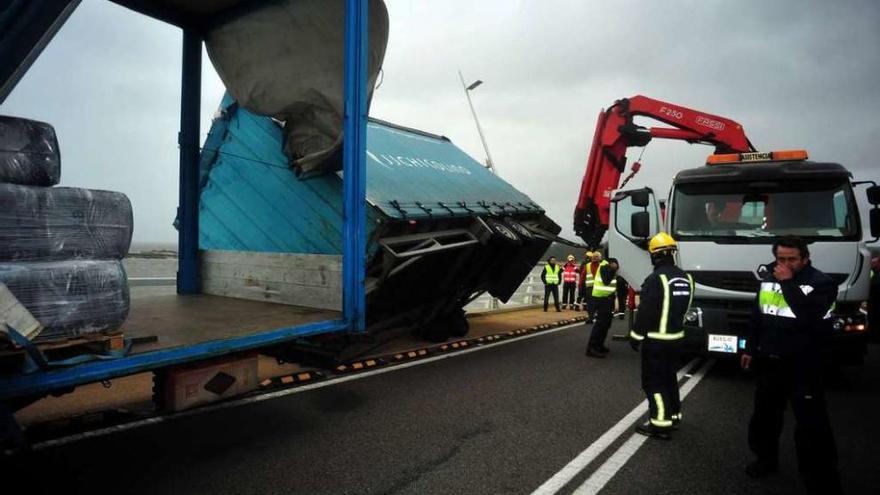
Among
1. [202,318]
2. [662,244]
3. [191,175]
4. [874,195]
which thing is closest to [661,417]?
[662,244]

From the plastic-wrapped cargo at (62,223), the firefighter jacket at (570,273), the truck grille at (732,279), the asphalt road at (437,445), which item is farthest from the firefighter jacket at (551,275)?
the plastic-wrapped cargo at (62,223)

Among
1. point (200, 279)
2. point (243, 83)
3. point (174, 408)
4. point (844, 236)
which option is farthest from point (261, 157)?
point (844, 236)

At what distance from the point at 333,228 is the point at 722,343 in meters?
4.52

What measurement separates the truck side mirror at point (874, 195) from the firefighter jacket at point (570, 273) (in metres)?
8.41

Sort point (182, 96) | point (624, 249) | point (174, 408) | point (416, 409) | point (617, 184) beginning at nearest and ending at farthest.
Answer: point (174, 408)
point (416, 409)
point (182, 96)
point (624, 249)
point (617, 184)

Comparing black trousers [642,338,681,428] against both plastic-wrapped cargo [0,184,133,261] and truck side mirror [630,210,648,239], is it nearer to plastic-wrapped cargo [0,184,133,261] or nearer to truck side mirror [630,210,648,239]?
truck side mirror [630,210,648,239]

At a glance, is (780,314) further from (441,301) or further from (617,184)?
(617,184)

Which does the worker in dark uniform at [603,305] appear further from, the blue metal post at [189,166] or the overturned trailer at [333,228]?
the blue metal post at [189,166]

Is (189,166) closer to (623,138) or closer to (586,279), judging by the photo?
(623,138)

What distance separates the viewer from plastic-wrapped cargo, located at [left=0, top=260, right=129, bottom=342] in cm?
240

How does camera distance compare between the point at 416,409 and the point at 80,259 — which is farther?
the point at 416,409

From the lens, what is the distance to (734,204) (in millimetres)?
6141

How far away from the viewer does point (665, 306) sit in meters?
4.24

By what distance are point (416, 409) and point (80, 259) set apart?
3.06m
